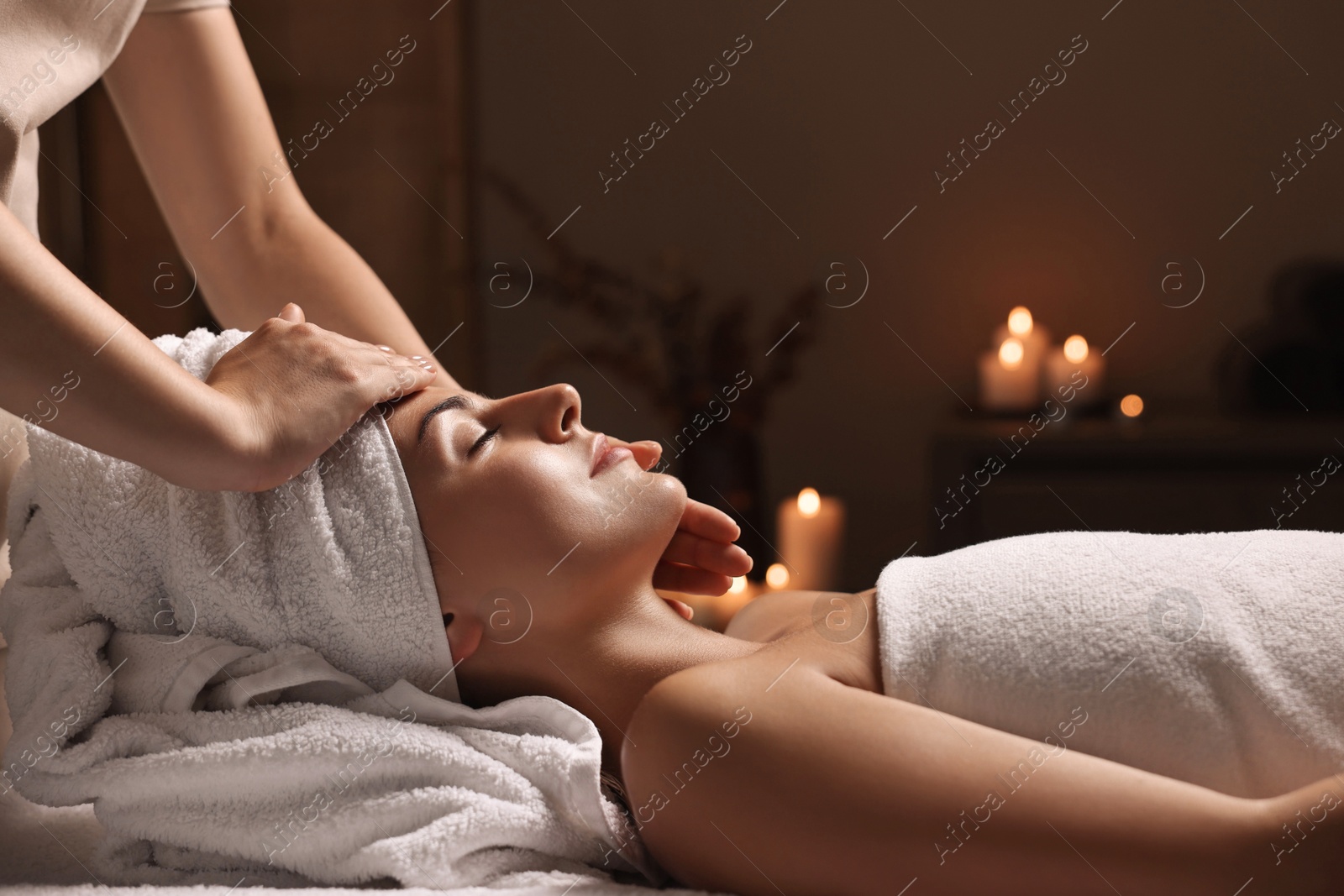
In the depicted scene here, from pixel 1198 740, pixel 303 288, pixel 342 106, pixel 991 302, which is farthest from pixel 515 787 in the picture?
pixel 342 106

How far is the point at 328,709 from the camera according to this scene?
83 centimetres

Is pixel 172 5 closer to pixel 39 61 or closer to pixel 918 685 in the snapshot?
pixel 39 61

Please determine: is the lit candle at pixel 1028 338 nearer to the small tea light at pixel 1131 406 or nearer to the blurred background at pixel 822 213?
the blurred background at pixel 822 213

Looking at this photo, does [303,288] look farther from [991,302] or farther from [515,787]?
[991,302]

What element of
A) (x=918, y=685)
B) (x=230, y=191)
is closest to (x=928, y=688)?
(x=918, y=685)

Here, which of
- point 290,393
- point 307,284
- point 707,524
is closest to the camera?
point 290,393

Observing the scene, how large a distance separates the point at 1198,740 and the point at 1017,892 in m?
0.19

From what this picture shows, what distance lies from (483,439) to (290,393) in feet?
0.61

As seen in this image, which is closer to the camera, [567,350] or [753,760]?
[753,760]

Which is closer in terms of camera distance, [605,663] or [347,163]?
[605,663]

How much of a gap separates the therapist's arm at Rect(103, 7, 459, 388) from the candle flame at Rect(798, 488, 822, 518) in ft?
3.62

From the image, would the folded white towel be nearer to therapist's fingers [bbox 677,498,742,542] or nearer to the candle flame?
therapist's fingers [bbox 677,498,742,542]

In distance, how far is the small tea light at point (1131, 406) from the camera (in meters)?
2.56

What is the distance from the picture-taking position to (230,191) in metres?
1.15
